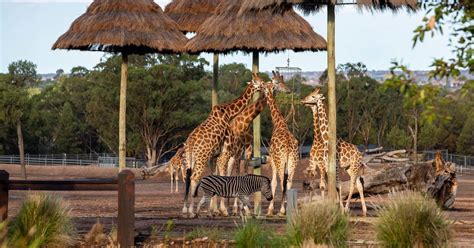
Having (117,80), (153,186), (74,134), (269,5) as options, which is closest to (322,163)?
(269,5)

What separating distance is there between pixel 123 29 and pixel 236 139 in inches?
136

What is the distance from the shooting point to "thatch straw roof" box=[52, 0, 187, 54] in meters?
23.5

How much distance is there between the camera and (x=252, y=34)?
22578 mm

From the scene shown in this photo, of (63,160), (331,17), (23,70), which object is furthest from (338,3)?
(23,70)

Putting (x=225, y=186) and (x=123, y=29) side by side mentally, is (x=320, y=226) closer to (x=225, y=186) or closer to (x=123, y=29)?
(x=225, y=186)

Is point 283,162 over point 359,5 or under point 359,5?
under

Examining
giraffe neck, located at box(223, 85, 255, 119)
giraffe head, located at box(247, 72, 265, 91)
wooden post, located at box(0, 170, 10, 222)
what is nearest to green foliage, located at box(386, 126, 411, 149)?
giraffe head, located at box(247, 72, 265, 91)

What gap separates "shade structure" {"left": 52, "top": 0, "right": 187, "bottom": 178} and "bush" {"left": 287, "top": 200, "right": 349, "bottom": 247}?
33.7 ft

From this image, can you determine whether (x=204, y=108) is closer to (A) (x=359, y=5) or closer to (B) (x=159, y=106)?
(B) (x=159, y=106)

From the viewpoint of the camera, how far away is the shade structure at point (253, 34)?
22.5 metres

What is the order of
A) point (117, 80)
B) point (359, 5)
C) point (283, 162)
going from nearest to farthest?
point (359, 5) → point (283, 162) → point (117, 80)

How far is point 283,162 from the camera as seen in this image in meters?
22.0

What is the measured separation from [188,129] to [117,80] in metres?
6.28

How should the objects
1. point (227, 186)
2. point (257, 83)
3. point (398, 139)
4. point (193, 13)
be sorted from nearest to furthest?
point (227, 186)
point (257, 83)
point (193, 13)
point (398, 139)
